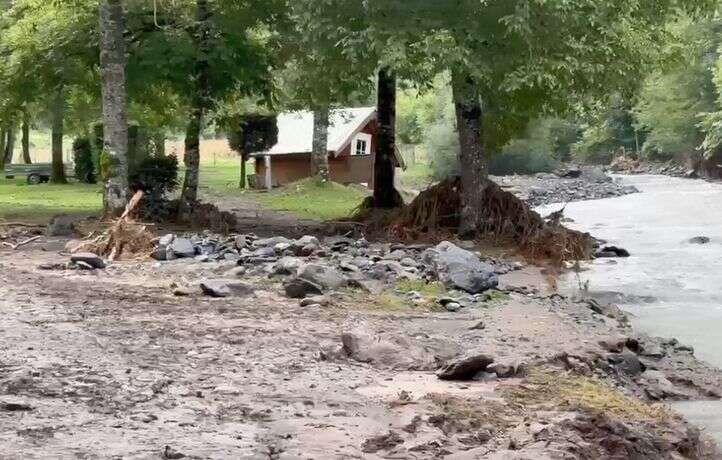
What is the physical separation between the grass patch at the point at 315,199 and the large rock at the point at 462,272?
11.9m

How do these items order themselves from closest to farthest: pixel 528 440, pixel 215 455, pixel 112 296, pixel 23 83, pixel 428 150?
pixel 215 455 < pixel 528 440 < pixel 112 296 < pixel 23 83 < pixel 428 150

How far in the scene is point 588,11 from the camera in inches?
697

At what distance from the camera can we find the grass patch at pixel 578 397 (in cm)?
818

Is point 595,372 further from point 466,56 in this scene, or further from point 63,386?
point 466,56

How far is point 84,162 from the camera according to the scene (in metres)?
46.6

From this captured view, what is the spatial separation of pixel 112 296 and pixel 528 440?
679 cm

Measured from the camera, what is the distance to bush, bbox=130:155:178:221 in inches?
917

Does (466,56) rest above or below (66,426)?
above

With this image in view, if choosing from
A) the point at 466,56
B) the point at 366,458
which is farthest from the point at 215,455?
the point at 466,56

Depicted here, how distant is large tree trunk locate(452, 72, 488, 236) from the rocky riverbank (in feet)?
71.2

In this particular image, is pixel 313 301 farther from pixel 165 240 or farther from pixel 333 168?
pixel 333 168

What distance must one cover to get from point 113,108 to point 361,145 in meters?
29.6

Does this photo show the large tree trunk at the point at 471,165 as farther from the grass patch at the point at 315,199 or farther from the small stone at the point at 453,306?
the small stone at the point at 453,306

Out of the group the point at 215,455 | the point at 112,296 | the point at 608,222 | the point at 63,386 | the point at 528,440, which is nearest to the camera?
the point at 215,455
